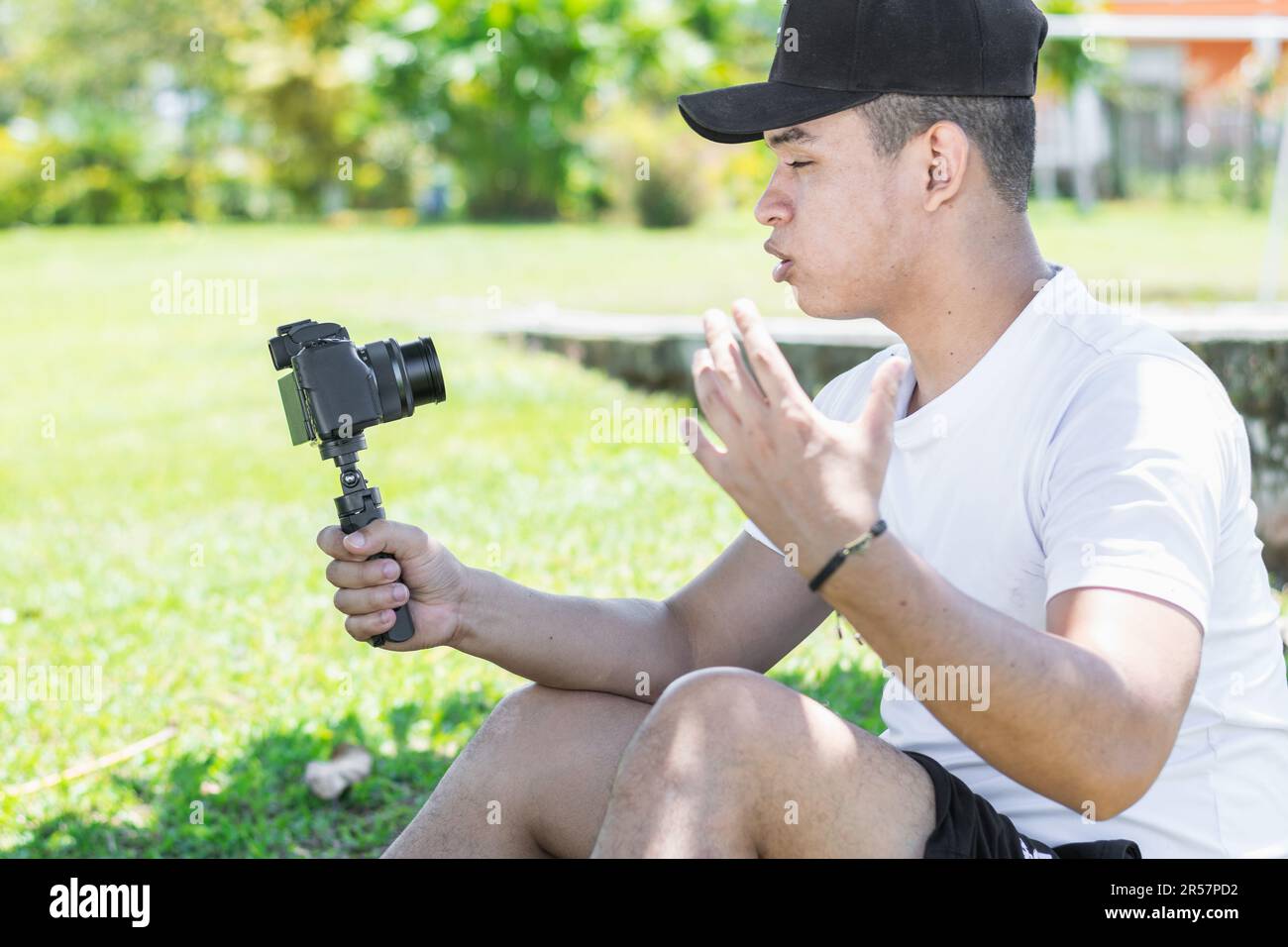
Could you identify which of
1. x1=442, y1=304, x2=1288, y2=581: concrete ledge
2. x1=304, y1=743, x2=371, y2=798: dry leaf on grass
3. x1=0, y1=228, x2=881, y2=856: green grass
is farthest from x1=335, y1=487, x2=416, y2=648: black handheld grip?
x1=442, y1=304, x2=1288, y2=581: concrete ledge

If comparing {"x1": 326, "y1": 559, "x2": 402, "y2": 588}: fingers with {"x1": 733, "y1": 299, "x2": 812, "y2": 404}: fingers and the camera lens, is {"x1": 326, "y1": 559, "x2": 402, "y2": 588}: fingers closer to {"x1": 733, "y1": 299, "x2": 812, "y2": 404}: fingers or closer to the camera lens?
the camera lens

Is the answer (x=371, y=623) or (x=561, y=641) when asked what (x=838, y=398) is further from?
(x=371, y=623)

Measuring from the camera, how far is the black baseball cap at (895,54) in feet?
7.15

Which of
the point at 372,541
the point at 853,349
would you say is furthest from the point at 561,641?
the point at 853,349

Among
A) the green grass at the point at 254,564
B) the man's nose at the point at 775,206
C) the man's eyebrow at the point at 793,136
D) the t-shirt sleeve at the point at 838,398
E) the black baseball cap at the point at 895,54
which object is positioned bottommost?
the green grass at the point at 254,564

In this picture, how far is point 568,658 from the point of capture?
2426mm

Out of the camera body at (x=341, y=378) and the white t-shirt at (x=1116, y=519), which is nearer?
the white t-shirt at (x=1116, y=519)

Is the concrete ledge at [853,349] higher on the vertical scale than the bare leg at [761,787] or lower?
higher

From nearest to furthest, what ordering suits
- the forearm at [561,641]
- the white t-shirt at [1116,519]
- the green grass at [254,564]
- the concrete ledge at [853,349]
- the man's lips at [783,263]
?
the white t-shirt at [1116,519] < the man's lips at [783,263] < the forearm at [561,641] < the green grass at [254,564] < the concrete ledge at [853,349]

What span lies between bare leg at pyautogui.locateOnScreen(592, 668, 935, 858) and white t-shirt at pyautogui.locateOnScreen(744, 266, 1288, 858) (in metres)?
0.23

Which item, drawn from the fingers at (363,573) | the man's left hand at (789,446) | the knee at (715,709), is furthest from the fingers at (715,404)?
the fingers at (363,573)

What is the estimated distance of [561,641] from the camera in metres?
2.43

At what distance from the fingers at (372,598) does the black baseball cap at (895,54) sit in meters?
0.90

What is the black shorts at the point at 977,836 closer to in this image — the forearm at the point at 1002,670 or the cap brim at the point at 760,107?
the forearm at the point at 1002,670
